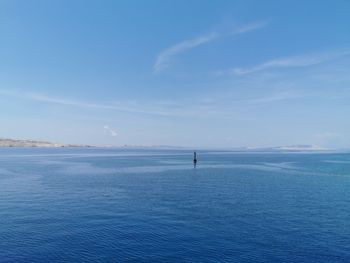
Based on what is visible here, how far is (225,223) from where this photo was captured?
43094mm

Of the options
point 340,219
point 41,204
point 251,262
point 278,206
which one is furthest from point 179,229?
point 41,204

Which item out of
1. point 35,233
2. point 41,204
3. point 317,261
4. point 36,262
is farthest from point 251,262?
point 41,204

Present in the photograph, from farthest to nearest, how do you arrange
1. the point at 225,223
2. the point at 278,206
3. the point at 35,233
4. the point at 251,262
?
the point at 278,206 < the point at 225,223 < the point at 35,233 < the point at 251,262

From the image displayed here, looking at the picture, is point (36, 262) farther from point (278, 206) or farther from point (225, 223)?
point (278, 206)

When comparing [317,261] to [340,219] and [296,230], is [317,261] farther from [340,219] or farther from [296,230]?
[340,219]

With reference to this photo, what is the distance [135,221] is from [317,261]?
26.0m

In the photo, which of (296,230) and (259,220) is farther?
(259,220)

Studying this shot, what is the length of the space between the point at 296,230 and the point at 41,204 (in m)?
46.2

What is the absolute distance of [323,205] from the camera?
5462cm

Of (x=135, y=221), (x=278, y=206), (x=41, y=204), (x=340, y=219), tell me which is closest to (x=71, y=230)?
(x=135, y=221)

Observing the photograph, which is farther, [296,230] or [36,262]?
[296,230]

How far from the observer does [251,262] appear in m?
30.5

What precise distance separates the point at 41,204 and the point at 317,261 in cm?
4860

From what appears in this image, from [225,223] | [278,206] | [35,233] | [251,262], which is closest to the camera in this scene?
[251,262]
